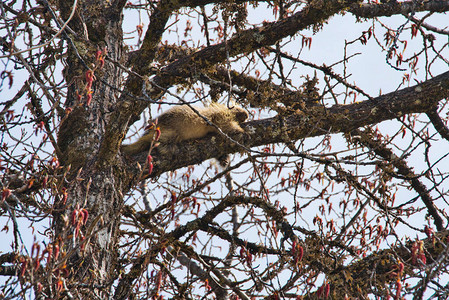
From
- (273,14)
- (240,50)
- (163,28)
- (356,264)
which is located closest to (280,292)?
(356,264)

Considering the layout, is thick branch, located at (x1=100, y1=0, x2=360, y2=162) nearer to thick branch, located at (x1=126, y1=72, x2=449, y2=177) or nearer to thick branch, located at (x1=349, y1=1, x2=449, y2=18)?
thick branch, located at (x1=349, y1=1, x2=449, y2=18)

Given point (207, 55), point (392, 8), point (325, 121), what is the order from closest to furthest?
point (392, 8) < point (207, 55) < point (325, 121)

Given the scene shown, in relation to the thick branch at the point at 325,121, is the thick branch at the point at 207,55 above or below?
above

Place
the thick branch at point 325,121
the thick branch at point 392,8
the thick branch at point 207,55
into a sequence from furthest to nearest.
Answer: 1. the thick branch at point 325,121
2. the thick branch at point 392,8
3. the thick branch at point 207,55

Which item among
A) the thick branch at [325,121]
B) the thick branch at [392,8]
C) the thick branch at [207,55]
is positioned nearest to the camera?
the thick branch at [207,55]

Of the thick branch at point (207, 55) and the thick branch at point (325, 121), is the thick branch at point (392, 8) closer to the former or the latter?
the thick branch at point (207, 55)

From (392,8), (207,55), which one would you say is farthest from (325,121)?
(207,55)

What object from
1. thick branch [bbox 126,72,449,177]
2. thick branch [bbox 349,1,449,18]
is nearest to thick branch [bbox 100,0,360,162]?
thick branch [bbox 349,1,449,18]

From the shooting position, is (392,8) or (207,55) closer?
(392,8)

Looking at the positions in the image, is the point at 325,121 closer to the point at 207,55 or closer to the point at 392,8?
the point at 392,8

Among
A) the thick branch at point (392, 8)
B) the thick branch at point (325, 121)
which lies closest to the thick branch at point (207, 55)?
the thick branch at point (392, 8)

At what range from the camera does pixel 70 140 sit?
4.17 m

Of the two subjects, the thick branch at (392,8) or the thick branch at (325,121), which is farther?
the thick branch at (325,121)

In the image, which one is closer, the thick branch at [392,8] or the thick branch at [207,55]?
the thick branch at [207,55]
